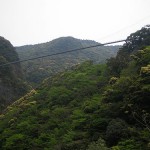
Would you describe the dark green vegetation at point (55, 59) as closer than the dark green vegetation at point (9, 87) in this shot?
No

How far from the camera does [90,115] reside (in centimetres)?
2336

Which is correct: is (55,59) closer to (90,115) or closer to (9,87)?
(9,87)

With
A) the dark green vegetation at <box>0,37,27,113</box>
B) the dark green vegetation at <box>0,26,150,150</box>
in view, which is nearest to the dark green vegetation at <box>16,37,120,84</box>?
the dark green vegetation at <box>0,37,27,113</box>

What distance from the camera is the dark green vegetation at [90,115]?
19.0m

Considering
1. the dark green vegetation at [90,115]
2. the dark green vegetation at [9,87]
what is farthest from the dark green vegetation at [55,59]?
the dark green vegetation at [90,115]

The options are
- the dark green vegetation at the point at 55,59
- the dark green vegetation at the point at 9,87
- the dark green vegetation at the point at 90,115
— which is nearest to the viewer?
the dark green vegetation at the point at 90,115

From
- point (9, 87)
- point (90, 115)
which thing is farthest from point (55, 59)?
point (90, 115)

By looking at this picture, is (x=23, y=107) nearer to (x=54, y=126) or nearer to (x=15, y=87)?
(x=54, y=126)

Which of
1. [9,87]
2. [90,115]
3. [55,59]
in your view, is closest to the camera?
[90,115]

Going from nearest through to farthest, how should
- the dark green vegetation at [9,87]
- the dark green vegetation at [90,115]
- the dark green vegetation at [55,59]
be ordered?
the dark green vegetation at [90,115], the dark green vegetation at [9,87], the dark green vegetation at [55,59]

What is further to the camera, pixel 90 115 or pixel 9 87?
pixel 9 87

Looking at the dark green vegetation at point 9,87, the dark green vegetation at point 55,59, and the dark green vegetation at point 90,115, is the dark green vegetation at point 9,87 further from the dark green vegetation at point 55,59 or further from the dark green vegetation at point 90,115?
the dark green vegetation at point 90,115

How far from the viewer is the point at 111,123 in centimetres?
1978

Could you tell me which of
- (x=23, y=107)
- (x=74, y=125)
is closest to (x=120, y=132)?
(x=74, y=125)
